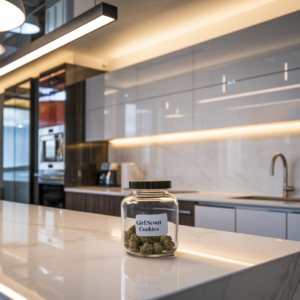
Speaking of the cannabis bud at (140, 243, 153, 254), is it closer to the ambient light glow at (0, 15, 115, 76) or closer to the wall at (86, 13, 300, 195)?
the ambient light glow at (0, 15, 115, 76)

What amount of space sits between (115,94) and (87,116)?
57 cm

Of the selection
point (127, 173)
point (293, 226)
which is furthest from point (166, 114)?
point (293, 226)

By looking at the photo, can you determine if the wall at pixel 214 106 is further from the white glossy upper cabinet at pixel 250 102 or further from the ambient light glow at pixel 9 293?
the ambient light glow at pixel 9 293

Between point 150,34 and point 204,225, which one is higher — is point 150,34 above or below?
above

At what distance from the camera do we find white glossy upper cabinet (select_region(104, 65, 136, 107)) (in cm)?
377

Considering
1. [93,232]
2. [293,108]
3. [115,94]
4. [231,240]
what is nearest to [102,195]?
[115,94]

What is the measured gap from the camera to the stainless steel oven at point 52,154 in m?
4.23

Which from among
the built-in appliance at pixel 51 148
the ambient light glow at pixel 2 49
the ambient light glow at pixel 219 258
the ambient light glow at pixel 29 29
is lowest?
the ambient light glow at pixel 219 258

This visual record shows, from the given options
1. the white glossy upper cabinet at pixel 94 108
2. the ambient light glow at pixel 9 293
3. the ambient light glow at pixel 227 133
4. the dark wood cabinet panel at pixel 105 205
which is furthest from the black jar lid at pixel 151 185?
the white glossy upper cabinet at pixel 94 108

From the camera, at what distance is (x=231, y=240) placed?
1.00 meters

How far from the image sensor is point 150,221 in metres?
0.77

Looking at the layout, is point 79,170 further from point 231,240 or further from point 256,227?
point 231,240

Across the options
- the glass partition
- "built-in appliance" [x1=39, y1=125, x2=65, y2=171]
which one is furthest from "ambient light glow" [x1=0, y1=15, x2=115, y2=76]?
the glass partition

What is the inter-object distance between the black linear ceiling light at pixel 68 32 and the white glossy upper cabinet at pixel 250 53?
1488 millimetres
